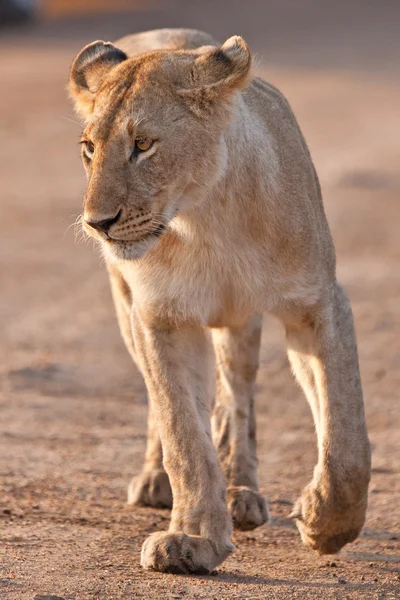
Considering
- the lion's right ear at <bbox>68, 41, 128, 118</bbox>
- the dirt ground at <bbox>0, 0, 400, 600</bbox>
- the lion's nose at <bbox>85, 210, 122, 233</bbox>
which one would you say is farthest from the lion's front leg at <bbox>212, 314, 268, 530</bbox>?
the lion's nose at <bbox>85, 210, 122, 233</bbox>

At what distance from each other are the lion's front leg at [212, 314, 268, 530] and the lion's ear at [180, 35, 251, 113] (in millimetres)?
1436

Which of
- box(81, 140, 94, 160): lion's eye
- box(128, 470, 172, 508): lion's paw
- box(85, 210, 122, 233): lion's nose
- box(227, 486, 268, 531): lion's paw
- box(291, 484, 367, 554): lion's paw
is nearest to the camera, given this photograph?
box(85, 210, 122, 233): lion's nose

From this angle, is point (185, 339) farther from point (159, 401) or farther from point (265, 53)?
point (265, 53)

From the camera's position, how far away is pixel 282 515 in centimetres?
570

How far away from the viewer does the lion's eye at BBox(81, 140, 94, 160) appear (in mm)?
4449

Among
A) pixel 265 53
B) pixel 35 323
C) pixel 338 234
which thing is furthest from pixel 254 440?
pixel 265 53

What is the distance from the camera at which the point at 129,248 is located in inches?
171

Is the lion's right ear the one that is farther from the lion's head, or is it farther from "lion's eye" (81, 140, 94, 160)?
"lion's eye" (81, 140, 94, 160)

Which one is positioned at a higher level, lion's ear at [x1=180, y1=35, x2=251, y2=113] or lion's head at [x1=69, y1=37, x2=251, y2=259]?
lion's ear at [x1=180, y1=35, x2=251, y2=113]

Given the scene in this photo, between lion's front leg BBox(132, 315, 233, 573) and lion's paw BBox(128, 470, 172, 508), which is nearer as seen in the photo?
lion's front leg BBox(132, 315, 233, 573)

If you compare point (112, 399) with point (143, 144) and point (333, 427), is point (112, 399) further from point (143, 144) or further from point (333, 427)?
point (143, 144)

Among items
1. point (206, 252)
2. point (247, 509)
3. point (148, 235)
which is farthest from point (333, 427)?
point (148, 235)

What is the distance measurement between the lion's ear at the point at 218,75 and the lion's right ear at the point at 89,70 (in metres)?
0.43

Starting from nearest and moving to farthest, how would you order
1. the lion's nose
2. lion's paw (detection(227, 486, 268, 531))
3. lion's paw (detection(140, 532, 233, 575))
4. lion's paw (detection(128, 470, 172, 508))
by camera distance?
1. the lion's nose
2. lion's paw (detection(140, 532, 233, 575))
3. lion's paw (detection(227, 486, 268, 531))
4. lion's paw (detection(128, 470, 172, 508))
